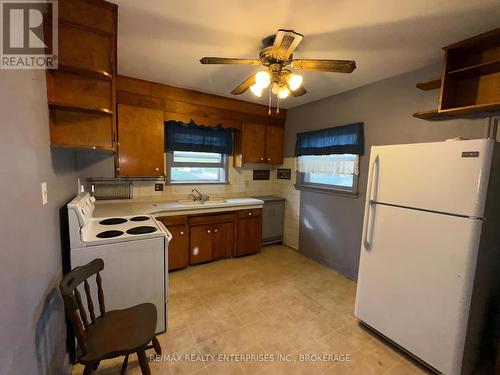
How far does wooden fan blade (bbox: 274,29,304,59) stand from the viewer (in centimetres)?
146

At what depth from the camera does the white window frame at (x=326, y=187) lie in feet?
9.57

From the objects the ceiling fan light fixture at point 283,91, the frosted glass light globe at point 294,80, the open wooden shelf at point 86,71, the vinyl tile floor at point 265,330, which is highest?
the frosted glass light globe at point 294,80

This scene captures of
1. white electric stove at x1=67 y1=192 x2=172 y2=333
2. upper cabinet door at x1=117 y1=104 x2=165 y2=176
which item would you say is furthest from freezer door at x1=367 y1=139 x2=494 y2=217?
upper cabinet door at x1=117 y1=104 x2=165 y2=176

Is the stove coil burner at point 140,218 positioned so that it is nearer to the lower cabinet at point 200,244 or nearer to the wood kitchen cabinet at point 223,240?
the lower cabinet at point 200,244

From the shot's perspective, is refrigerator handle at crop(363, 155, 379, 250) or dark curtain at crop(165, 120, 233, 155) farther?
dark curtain at crop(165, 120, 233, 155)

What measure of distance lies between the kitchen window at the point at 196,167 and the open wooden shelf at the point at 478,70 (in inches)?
115

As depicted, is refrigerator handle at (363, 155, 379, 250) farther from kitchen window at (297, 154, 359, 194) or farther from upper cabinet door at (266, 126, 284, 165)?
upper cabinet door at (266, 126, 284, 165)

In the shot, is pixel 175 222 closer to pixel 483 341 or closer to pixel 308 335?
pixel 308 335

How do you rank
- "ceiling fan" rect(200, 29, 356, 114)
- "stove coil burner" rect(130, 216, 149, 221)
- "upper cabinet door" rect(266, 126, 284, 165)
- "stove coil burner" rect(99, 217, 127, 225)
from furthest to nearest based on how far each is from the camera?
"upper cabinet door" rect(266, 126, 284, 165) < "stove coil burner" rect(130, 216, 149, 221) < "stove coil burner" rect(99, 217, 127, 225) < "ceiling fan" rect(200, 29, 356, 114)

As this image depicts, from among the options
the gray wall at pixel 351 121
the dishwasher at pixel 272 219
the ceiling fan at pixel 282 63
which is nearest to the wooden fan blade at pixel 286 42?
the ceiling fan at pixel 282 63

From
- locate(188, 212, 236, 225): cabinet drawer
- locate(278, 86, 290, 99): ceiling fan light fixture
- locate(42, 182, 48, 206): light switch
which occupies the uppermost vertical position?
locate(278, 86, 290, 99): ceiling fan light fixture

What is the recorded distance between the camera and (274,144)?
3.96 meters

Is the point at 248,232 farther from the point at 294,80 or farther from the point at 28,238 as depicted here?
the point at 28,238

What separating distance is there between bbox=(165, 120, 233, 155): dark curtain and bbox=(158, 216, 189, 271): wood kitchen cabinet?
1049mm
